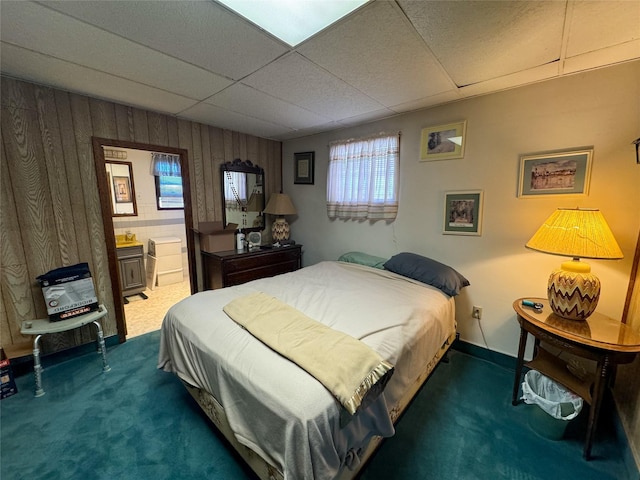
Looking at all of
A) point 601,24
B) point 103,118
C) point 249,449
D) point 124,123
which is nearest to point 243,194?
point 124,123

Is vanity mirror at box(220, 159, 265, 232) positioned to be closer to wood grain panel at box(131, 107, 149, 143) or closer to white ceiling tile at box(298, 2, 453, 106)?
wood grain panel at box(131, 107, 149, 143)

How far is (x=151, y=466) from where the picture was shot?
1380 millimetres

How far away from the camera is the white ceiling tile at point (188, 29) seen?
117 cm

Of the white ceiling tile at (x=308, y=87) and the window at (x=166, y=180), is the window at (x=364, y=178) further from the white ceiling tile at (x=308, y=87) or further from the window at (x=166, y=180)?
the window at (x=166, y=180)

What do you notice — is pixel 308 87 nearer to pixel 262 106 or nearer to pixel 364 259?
pixel 262 106

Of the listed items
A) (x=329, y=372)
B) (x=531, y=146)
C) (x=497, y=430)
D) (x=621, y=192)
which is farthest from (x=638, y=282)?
(x=329, y=372)

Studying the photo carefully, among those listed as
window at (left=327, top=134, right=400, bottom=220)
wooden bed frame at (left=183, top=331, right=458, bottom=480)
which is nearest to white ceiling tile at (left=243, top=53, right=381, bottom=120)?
window at (left=327, top=134, right=400, bottom=220)

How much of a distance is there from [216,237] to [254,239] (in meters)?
0.57

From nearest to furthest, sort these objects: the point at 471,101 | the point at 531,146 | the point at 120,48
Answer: the point at 120,48 → the point at 531,146 → the point at 471,101

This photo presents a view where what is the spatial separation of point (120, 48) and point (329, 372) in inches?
83.4

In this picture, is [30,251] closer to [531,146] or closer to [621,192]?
[531,146]

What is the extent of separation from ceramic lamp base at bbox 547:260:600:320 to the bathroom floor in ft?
12.1

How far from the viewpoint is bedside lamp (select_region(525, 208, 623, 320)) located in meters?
1.46

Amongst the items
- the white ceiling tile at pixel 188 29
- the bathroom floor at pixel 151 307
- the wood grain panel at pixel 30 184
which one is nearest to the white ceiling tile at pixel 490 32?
the white ceiling tile at pixel 188 29
